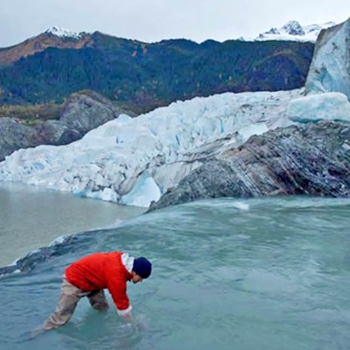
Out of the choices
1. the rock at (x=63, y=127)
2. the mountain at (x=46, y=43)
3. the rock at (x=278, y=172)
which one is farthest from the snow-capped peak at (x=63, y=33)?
the rock at (x=278, y=172)

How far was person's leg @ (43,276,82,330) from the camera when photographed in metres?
3.74

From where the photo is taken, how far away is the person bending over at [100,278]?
3566mm

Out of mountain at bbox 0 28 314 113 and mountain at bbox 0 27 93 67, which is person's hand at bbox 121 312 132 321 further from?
mountain at bbox 0 27 93 67

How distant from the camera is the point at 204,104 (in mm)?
24938

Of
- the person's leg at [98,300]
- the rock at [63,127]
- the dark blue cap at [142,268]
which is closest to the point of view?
the dark blue cap at [142,268]

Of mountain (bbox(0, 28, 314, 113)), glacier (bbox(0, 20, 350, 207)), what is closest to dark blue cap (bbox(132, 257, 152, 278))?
glacier (bbox(0, 20, 350, 207))

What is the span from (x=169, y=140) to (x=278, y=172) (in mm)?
11354

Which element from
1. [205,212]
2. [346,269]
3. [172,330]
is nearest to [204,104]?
[205,212]

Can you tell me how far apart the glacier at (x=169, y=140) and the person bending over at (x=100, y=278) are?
1027cm

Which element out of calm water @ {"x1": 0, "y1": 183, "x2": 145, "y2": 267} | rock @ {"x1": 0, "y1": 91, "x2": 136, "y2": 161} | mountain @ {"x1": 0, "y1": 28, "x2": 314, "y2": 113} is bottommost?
calm water @ {"x1": 0, "y1": 183, "x2": 145, "y2": 267}

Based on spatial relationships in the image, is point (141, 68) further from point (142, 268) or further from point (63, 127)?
point (142, 268)

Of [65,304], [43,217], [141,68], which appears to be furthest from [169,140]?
[141,68]

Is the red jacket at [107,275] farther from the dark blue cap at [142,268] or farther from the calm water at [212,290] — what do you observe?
the calm water at [212,290]

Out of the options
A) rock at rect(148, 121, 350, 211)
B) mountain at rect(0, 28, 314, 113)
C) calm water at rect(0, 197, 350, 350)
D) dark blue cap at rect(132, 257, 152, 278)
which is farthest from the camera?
mountain at rect(0, 28, 314, 113)
